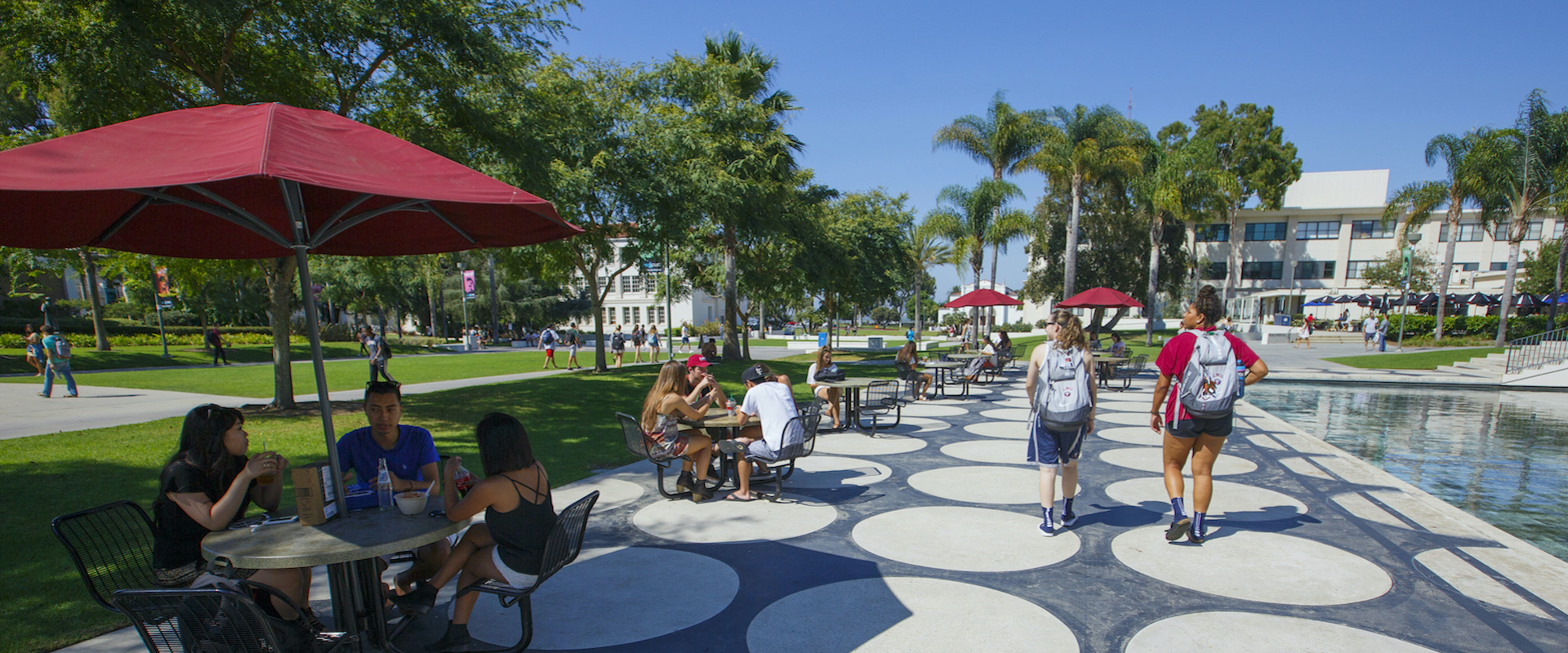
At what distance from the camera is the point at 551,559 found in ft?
10.3

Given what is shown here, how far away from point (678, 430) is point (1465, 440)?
11.7 meters

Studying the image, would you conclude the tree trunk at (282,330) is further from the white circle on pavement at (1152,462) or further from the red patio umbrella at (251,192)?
the white circle on pavement at (1152,462)

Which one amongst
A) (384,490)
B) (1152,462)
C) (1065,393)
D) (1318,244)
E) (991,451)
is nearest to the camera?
(384,490)

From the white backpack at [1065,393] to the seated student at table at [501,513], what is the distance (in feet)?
12.0

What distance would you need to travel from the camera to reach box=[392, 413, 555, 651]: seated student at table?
3.12 m

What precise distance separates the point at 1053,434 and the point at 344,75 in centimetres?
1200

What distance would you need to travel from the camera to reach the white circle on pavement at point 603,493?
5941 mm

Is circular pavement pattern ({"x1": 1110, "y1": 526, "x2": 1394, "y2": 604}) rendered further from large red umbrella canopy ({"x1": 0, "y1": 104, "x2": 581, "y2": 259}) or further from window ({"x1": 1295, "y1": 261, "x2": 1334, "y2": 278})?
window ({"x1": 1295, "y1": 261, "x2": 1334, "y2": 278})

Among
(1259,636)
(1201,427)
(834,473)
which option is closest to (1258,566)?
(1201,427)

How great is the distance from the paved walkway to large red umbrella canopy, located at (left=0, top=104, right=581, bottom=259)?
223 cm

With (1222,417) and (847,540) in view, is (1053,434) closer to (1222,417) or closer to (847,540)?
(1222,417)

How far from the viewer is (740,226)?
20781 millimetres

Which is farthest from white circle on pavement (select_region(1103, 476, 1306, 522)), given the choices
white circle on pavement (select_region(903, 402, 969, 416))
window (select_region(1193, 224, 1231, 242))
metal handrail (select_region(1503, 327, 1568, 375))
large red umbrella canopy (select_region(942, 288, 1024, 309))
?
window (select_region(1193, 224, 1231, 242))

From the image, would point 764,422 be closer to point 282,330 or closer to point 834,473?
point 834,473
